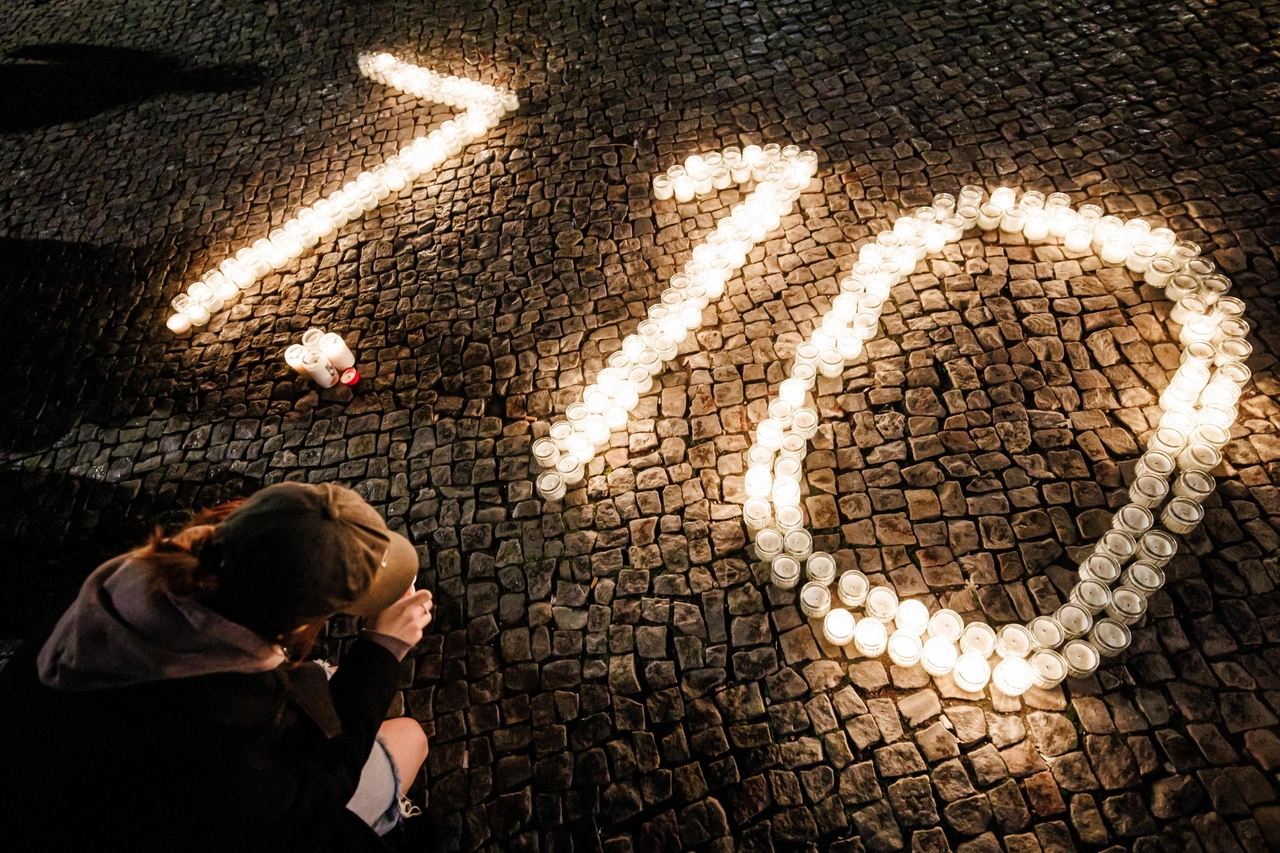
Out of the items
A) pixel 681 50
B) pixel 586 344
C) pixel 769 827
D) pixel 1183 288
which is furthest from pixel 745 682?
pixel 681 50

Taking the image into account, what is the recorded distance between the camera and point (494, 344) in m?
4.95

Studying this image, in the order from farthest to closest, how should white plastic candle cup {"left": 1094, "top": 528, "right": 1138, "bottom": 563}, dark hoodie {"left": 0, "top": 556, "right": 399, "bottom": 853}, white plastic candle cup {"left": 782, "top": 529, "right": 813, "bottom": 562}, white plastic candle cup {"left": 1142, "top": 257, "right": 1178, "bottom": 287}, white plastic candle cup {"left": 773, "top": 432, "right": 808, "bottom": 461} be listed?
white plastic candle cup {"left": 1142, "top": 257, "right": 1178, "bottom": 287} → white plastic candle cup {"left": 773, "top": 432, "right": 808, "bottom": 461} → white plastic candle cup {"left": 782, "top": 529, "right": 813, "bottom": 562} → white plastic candle cup {"left": 1094, "top": 528, "right": 1138, "bottom": 563} → dark hoodie {"left": 0, "top": 556, "right": 399, "bottom": 853}

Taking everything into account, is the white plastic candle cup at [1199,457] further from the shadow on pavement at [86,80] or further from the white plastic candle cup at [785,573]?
the shadow on pavement at [86,80]

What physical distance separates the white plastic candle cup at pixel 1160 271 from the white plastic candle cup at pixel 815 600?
3258mm

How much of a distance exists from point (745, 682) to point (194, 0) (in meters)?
12.3

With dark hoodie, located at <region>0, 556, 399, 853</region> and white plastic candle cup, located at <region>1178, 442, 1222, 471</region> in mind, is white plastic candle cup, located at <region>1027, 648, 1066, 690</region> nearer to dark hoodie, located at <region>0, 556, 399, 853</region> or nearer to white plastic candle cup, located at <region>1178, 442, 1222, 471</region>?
white plastic candle cup, located at <region>1178, 442, 1222, 471</region>

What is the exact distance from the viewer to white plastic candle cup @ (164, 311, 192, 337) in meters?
5.39

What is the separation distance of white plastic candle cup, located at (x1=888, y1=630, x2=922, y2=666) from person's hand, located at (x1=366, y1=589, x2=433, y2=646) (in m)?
2.27

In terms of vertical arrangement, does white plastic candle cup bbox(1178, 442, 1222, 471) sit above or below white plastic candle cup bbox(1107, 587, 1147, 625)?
above

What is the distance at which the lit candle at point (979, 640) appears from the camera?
3.20 metres

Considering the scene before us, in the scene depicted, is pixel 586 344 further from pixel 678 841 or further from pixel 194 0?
pixel 194 0

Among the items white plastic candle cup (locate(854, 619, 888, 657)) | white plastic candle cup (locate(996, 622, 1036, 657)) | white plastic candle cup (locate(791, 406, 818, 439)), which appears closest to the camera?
white plastic candle cup (locate(996, 622, 1036, 657))

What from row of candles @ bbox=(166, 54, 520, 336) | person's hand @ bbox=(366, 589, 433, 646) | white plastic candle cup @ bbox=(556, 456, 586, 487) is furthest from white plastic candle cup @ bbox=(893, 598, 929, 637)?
row of candles @ bbox=(166, 54, 520, 336)

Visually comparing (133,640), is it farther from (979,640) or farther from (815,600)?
(979,640)
